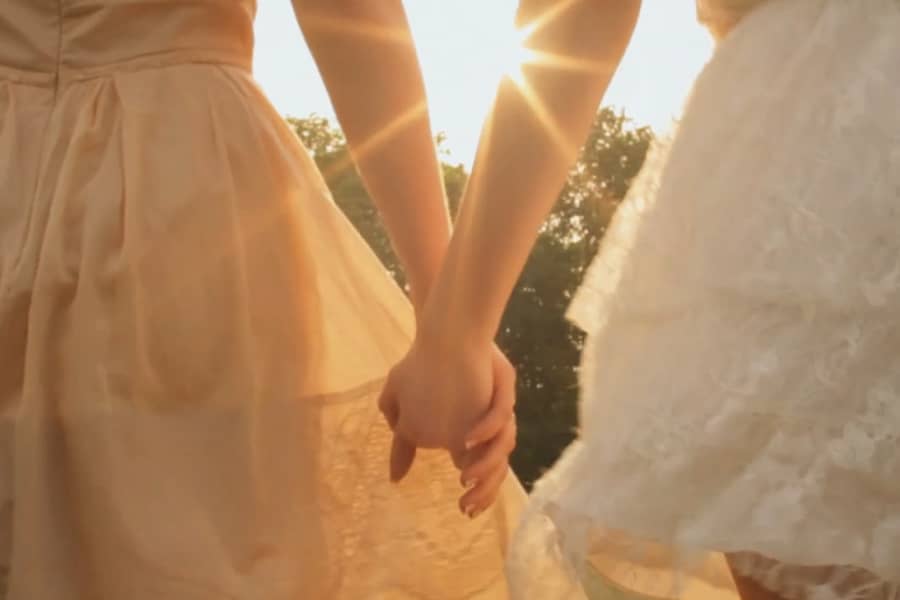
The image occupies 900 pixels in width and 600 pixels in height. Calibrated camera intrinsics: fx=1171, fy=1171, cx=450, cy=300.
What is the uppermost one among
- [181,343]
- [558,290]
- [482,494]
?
[181,343]

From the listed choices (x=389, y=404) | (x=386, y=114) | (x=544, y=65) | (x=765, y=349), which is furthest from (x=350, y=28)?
(x=765, y=349)

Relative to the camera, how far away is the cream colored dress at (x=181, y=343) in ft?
3.00

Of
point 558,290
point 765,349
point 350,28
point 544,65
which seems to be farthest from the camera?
point 558,290

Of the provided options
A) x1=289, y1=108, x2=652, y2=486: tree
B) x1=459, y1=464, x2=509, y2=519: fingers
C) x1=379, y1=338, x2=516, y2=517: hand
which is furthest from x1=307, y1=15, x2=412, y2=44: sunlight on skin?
x1=289, y1=108, x2=652, y2=486: tree

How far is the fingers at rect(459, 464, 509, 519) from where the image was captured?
3.35 feet

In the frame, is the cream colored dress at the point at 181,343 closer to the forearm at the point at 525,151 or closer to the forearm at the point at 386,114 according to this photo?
the forearm at the point at 386,114

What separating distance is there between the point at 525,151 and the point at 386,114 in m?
0.18

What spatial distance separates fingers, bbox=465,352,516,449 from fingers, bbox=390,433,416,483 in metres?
0.07

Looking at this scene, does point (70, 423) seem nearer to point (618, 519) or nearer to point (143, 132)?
point (143, 132)

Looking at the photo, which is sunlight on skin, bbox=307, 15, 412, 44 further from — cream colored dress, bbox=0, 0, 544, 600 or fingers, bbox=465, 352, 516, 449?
fingers, bbox=465, 352, 516, 449

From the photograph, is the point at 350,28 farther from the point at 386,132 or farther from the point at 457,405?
the point at 457,405

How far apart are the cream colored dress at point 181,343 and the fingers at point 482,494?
7 centimetres

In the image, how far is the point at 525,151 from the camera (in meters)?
0.89

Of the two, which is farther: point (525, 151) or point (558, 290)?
point (558, 290)
